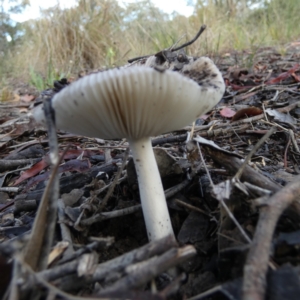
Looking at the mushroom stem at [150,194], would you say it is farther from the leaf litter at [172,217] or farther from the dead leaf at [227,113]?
the dead leaf at [227,113]

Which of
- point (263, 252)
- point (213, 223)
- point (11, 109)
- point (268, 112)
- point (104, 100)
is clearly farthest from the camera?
point (11, 109)

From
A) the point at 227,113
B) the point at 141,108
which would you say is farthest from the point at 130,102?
the point at 227,113

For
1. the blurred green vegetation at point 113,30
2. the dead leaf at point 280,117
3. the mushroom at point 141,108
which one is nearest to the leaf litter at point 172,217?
the dead leaf at point 280,117

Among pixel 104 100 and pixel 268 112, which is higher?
pixel 104 100

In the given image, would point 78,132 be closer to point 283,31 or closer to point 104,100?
point 104,100

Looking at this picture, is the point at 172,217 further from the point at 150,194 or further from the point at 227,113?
the point at 227,113

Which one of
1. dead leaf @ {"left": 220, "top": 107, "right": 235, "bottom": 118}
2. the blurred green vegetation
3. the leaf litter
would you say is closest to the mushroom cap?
the leaf litter

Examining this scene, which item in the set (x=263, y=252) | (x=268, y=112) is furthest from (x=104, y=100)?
(x=268, y=112)
